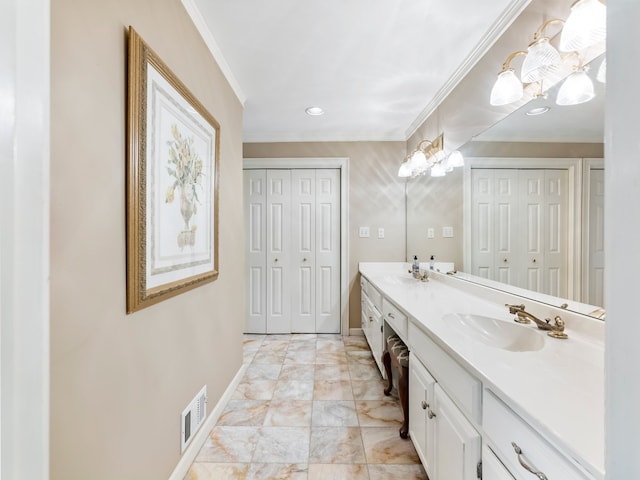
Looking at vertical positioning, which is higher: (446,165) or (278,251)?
(446,165)

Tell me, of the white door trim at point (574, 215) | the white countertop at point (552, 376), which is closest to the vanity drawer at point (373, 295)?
the white countertop at point (552, 376)

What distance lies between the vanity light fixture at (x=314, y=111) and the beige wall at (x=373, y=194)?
0.60m

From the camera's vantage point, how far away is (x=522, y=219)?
4.99 feet

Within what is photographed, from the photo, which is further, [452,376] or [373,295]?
[373,295]

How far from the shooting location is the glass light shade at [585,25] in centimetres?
103

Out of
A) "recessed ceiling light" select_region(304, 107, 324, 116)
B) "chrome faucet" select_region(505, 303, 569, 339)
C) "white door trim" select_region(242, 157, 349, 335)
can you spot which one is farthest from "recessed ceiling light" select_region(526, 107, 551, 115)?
"white door trim" select_region(242, 157, 349, 335)

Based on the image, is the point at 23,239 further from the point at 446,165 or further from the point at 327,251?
the point at 327,251

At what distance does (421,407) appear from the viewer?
1360 millimetres

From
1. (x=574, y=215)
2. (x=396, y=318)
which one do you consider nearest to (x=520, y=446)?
(x=574, y=215)

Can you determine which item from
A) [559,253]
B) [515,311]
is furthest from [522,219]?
[515,311]

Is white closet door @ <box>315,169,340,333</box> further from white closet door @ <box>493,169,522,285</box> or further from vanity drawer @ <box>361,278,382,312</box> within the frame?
white closet door @ <box>493,169,522,285</box>

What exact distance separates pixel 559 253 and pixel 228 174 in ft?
6.46

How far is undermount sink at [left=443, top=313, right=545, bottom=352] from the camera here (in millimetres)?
1204

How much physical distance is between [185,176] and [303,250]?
215 centimetres
